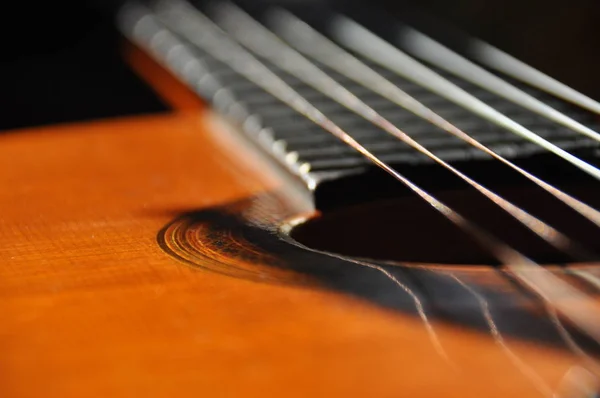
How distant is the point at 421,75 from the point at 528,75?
107mm

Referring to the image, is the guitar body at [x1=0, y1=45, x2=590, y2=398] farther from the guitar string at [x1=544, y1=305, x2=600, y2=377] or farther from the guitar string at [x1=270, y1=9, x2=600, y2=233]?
the guitar string at [x1=270, y1=9, x2=600, y2=233]

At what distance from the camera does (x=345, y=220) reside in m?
0.62

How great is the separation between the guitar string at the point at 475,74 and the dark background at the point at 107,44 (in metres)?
0.25

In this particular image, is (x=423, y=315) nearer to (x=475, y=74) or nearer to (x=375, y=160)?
(x=375, y=160)

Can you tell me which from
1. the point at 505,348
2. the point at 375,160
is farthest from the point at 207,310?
the point at 375,160

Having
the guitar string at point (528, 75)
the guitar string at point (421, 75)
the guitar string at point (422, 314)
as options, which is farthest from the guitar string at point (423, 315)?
the guitar string at point (528, 75)

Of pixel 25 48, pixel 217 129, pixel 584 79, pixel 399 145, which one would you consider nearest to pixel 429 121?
pixel 399 145

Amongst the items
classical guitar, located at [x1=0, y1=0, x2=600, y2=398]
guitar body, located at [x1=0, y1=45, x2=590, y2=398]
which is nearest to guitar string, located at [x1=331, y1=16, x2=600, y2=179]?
classical guitar, located at [x1=0, y1=0, x2=600, y2=398]

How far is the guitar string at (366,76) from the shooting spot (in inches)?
24.3

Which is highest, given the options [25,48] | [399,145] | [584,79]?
[584,79]

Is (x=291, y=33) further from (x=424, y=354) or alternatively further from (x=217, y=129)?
(x=424, y=354)

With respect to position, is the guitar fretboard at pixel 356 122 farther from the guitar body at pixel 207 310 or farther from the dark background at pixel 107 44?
the dark background at pixel 107 44

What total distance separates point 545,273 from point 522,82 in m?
0.46

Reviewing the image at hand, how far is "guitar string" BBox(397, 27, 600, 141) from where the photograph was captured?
2.45ft
